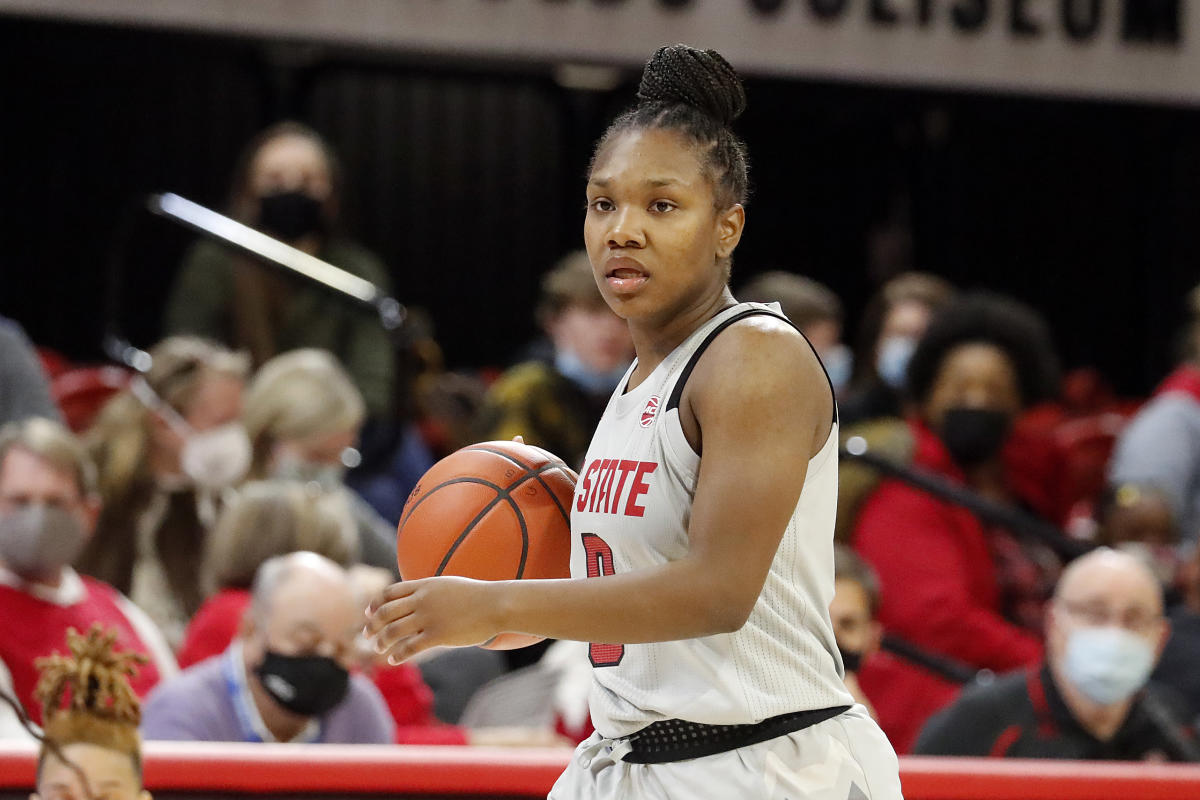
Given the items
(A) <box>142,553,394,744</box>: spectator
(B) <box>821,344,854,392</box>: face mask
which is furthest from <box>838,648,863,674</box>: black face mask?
(B) <box>821,344,854,392</box>: face mask

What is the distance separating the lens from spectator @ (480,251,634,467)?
17.5 feet

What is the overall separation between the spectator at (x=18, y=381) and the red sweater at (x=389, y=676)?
918mm

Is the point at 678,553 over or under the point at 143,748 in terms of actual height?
over

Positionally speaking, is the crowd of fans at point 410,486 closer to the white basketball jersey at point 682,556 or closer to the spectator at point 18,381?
the spectator at point 18,381

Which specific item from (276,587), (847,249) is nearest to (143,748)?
(276,587)

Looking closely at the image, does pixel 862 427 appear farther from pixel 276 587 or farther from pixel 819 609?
pixel 819 609

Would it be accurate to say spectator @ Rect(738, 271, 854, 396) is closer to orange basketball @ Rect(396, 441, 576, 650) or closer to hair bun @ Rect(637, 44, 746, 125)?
orange basketball @ Rect(396, 441, 576, 650)

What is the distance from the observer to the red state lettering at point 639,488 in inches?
78.8

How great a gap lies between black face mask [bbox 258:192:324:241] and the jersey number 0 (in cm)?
392

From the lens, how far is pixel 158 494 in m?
4.93

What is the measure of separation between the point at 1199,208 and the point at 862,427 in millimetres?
4502

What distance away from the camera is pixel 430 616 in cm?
189

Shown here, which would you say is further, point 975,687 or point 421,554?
point 975,687

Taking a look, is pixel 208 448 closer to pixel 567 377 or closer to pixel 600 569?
pixel 567 377
